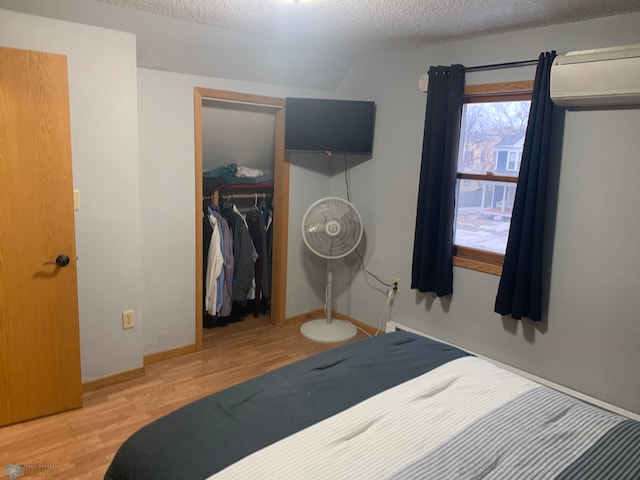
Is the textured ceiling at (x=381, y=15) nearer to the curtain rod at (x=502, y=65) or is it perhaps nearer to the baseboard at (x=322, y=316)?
the curtain rod at (x=502, y=65)

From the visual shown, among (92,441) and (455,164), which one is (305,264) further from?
(92,441)

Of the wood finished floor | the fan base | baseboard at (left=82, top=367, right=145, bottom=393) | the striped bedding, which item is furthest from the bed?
the fan base

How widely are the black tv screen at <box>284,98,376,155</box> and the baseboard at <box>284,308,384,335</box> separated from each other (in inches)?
57.3

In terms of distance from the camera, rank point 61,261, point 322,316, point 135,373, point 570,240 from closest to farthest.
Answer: point 61,261 → point 570,240 → point 135,373 → point 322,316

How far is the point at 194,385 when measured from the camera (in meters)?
3.03

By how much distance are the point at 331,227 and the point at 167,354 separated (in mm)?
1533

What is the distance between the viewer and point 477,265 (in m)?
3.15

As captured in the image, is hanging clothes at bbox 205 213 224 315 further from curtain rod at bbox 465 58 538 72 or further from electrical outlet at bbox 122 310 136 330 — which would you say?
curtain rod at bbox 465 58 538 72

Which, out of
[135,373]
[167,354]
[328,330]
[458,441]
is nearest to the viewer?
[458,441]

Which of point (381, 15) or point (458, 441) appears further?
point (381, 15)

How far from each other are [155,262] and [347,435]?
2.16 meters

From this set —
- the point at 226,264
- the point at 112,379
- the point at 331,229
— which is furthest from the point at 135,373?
the point at 331,229

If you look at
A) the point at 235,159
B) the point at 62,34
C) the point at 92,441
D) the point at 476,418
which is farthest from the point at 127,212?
the point at 476,418

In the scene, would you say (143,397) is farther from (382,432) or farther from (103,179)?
(382,432)
